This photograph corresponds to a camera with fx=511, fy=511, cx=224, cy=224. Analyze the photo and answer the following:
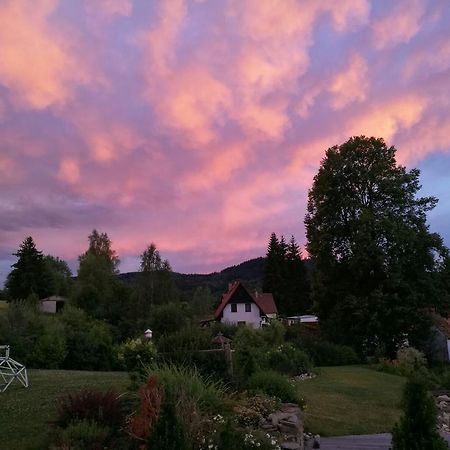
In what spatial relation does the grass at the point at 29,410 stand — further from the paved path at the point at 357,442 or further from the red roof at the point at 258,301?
the red roof at the point at 258,301

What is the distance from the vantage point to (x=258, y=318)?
52.2m

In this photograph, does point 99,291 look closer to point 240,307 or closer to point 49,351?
point 240,307

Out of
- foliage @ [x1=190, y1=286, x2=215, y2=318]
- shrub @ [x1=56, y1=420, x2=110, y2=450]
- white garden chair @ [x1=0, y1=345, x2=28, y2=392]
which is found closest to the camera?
shrub @ [x1=56, y1=420, x2=110, y2=450]

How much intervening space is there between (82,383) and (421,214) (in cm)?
2446

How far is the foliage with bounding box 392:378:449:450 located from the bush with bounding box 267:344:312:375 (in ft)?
38.7

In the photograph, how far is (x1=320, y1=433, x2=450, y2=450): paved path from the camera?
730 centimetres

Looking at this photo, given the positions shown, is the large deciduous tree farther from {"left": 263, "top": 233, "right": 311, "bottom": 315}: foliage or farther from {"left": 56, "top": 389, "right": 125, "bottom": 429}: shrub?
{"left": 263, "top": 233, "right": 311, "bottom": 315}: foliage

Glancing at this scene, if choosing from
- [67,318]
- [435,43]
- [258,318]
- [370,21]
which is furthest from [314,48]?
[258,318]

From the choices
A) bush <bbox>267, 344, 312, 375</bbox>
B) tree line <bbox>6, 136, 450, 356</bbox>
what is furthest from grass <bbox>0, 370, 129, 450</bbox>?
tree line <bbox>6, 136, 450, 356</bbox>

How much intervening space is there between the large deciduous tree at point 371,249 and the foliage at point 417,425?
Answer: 78.2ft

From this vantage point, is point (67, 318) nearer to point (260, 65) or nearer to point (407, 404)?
point (260, 65)

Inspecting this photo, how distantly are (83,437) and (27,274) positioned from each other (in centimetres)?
5407

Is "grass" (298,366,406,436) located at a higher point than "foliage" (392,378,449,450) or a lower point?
lower

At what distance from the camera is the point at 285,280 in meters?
62.4
